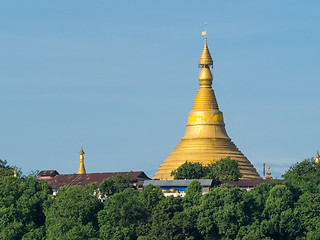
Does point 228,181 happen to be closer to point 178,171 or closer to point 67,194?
point 178,171

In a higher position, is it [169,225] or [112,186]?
[112,186]

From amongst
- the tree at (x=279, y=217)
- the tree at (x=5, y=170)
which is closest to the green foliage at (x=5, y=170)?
the tree at (x=5, y=170)

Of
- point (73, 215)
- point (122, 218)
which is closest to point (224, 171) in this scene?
point (122, 218)

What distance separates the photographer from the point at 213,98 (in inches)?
4481

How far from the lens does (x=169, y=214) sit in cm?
8669

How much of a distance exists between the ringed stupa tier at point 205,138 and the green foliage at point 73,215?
17.9 metres

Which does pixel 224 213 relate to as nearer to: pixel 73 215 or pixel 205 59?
pixel 73 215

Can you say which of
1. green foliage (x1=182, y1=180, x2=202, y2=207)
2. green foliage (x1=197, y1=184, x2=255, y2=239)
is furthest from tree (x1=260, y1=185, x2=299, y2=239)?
green foliage (x1=182, y1=180, x2=202, y2=207)

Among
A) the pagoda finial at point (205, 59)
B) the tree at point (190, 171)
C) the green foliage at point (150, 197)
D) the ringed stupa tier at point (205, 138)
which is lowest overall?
the green foliage at point (150, 197)

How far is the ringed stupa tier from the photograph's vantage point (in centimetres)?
10881

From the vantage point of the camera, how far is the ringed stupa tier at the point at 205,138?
4284 inches

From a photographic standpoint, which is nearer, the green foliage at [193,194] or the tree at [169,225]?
the tree at [169,225]

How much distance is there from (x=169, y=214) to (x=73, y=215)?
6.68 metres

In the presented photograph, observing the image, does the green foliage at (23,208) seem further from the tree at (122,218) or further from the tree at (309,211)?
the tree at (309,211)
